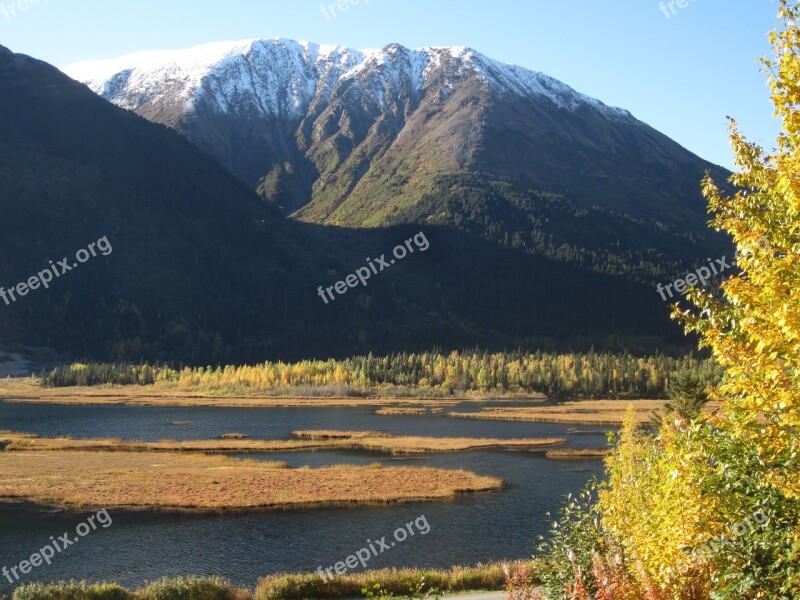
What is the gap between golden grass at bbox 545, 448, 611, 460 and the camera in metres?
93.4

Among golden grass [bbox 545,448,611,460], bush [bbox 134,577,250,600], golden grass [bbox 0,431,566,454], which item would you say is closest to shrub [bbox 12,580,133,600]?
bush [bbox 134,577,250,600]

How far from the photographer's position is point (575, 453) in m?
95.9

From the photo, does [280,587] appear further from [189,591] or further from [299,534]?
[299,534]

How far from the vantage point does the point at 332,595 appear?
36656mm

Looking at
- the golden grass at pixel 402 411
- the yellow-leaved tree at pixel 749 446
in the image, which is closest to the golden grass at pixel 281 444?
the golden grass at pixel 402 411

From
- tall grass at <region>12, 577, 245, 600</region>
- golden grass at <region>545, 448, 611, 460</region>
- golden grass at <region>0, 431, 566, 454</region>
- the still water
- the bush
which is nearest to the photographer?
tall grass at <region>12, 577, 245, 600</region>

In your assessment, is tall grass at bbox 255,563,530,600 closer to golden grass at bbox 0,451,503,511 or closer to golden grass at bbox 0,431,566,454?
golden grass at bbox 0,451,503,511

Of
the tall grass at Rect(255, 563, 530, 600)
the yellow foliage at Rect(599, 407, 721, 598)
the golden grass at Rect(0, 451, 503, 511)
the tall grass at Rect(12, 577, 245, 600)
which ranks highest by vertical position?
the yellow foliage at Rect(599, 407, 721, 598)

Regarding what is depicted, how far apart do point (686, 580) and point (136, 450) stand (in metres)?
92.2

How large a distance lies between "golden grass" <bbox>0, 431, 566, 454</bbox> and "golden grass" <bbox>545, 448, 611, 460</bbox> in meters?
7.49

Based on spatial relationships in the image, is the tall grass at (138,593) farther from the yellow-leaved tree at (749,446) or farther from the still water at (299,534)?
the yellow-leaved tree at (749,446)

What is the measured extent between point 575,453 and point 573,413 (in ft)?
226

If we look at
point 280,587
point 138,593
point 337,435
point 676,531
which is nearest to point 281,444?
point 337,435

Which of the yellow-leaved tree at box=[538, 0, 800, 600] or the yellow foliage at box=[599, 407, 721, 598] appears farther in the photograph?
the yellow foliage at box=[599, 407, 721, 598]
